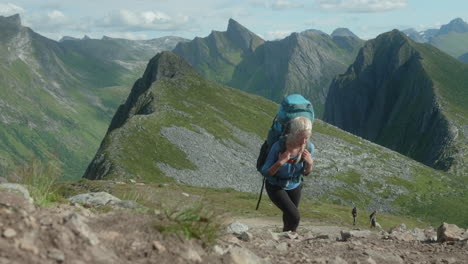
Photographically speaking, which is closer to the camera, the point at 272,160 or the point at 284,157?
the point at 284,157

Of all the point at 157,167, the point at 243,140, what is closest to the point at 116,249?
the point at 157,167

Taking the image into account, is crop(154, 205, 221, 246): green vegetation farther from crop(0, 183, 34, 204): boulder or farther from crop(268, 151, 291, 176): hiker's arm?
crop(268, 151, 291, 176): hiker's arm

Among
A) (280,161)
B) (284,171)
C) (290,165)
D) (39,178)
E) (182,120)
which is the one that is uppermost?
(280,161)

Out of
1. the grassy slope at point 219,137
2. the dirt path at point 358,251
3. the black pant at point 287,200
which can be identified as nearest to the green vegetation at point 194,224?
the dirt path at point 358,251

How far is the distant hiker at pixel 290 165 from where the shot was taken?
33.8 feet

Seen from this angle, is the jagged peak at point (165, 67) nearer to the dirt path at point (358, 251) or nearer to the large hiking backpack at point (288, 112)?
the large hiking backpack at point (288, 112)

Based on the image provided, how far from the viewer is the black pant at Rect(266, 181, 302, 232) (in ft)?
36.9

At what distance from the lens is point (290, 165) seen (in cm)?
1098

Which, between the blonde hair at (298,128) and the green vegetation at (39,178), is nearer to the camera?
the green vegetation at (39,178)

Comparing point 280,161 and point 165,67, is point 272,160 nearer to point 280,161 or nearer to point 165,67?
point 280,161

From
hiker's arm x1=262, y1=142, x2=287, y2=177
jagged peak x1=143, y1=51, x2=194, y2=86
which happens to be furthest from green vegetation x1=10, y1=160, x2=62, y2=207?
jagged peak x1=143, y1=51, x2=194, y2=86

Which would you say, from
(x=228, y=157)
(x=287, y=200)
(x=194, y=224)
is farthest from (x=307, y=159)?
(x=228, y=157)

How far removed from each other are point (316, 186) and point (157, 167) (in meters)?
28.8

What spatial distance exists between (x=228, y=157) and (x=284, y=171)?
233 ft
